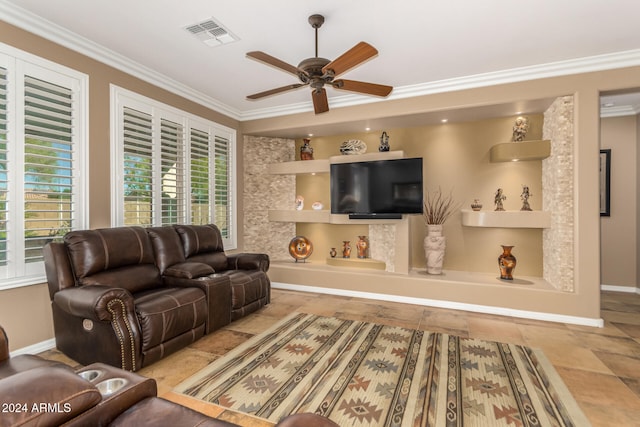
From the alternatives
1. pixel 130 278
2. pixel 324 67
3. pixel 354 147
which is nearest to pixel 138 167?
pixel 130 278

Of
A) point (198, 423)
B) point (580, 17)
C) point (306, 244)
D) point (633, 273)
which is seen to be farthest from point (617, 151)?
point (198, 423)

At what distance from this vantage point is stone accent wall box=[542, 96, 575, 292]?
Answer: 349 cm

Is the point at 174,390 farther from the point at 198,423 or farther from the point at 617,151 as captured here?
the point at 617,151

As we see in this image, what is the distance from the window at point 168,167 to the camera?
134 inches

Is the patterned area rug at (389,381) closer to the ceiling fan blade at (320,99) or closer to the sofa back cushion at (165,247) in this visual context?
the sofa back cushion at (165,247)

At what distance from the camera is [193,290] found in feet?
9.34

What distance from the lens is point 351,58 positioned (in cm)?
232

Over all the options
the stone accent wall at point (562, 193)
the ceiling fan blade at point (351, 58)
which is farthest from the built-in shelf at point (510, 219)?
the ceiling fan blade at point (351, 58)

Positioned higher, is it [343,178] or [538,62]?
[538,62]

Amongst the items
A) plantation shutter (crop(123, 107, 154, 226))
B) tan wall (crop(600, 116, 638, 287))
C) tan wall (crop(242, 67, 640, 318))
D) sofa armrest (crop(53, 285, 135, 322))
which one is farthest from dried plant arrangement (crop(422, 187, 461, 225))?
sofa armrest (crop(53, 285, 135, 322))

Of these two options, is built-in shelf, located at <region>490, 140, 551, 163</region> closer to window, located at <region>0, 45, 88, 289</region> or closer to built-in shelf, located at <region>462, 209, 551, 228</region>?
built-in shelf, located at <region>462, 209, 551, 228</region>

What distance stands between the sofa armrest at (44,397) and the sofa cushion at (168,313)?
59.9 inches

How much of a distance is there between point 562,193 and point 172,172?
470cm

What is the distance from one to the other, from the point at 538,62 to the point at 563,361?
9.93 ft
